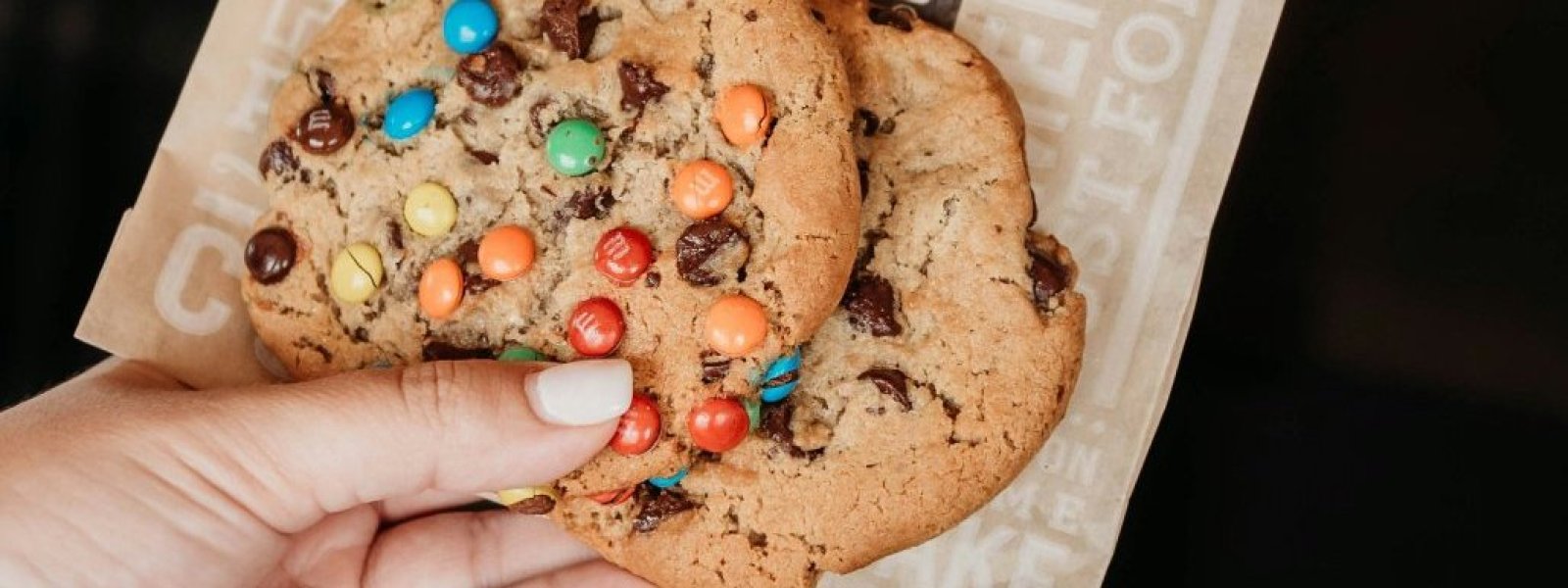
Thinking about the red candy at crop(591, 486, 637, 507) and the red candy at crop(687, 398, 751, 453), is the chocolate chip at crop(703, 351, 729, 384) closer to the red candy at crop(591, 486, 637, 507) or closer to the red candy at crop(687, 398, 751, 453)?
the red candy at crop(687, 398, 751, 453)

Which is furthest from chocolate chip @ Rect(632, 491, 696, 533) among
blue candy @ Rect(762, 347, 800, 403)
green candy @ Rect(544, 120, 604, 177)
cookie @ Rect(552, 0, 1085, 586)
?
green candy @ Rect(544, 120, 604, 177)

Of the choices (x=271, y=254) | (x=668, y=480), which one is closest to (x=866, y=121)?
(x=668, y=480)

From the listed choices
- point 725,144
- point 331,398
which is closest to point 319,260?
point 331,398

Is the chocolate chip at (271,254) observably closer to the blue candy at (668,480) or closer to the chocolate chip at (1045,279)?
the blue candy at (668,480)

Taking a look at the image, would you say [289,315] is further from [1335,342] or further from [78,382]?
[1335,342]

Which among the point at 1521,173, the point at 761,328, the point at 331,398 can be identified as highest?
the point at 1521,173
